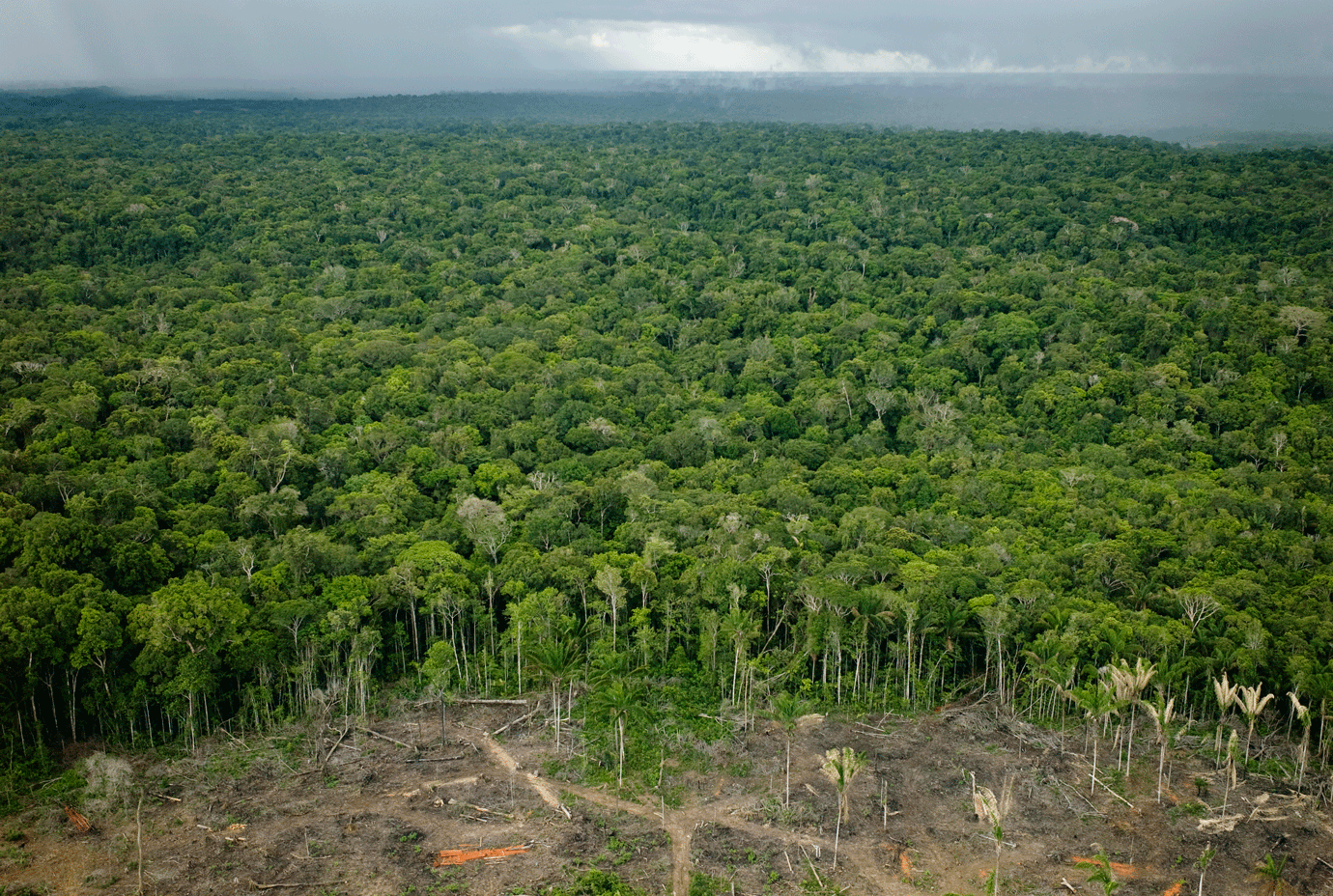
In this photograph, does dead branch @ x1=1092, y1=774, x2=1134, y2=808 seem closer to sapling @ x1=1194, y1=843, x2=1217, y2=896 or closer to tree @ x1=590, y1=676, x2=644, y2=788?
sapling @ x1=1194, y1=843, x2=1217, y2=896

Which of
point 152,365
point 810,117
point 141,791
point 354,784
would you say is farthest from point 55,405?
point 810,117

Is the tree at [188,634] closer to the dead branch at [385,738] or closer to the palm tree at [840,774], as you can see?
the dead branch at [385,738]

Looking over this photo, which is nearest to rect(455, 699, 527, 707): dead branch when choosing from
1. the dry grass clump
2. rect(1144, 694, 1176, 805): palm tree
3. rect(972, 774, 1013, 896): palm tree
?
the dry grass clump

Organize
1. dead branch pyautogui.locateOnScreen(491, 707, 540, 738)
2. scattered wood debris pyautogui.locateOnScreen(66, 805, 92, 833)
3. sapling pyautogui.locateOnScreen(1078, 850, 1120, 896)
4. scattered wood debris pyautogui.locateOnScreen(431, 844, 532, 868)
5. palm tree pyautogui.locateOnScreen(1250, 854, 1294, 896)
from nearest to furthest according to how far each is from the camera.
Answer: sapling pyautogui.locateOnScreen(1078, 850, 1120, 896), palm tree pyautogui.locateOnScreen(1250, 854, 1294, 896), scattered wood debris pyautogui.locateOnScreen(431, 844, 532, 868), scattered wood debris pyautogui.locateOnScreen(66, 805, 92, 833), dead branch pyautogui.locateOnScreen(491, 707, 540, 738)

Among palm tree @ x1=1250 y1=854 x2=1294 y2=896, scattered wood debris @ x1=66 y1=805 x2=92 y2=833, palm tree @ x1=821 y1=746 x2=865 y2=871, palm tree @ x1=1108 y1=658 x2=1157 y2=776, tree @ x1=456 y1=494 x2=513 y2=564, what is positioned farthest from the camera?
tree @ x1=456 y1=494 x2=513 y2=564

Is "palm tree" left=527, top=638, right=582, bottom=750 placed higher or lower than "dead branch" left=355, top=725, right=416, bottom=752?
higher

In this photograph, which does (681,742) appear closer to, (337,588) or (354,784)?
(354,784)

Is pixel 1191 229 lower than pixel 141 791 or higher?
higher
